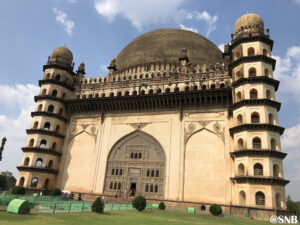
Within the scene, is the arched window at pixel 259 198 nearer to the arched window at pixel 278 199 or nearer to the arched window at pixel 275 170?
the arched window at pixel 278 199

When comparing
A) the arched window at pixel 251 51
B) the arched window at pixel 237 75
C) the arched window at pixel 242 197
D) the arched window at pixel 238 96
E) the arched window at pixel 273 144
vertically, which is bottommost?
the arched window at pixel 242 197

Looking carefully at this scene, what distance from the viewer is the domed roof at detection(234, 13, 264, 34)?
2511 cm

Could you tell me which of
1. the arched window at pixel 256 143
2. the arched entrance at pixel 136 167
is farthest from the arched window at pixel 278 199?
the arched entrance at pixel 136 167

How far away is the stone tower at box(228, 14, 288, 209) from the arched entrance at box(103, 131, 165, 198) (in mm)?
7413

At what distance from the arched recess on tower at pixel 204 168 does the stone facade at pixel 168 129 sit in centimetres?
9

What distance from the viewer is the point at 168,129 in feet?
86.2

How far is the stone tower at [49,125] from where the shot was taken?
2744cm

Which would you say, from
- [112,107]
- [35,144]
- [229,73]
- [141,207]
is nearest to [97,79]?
[112,107]

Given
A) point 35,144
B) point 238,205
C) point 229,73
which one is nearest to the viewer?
point 238,205

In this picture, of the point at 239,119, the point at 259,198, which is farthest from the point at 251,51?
the point at 259,198

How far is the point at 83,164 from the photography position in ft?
92.9

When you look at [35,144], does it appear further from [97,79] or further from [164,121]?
[164,121]

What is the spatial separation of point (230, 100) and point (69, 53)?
2148cm

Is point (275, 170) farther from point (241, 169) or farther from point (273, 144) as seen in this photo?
point (241, 169)
